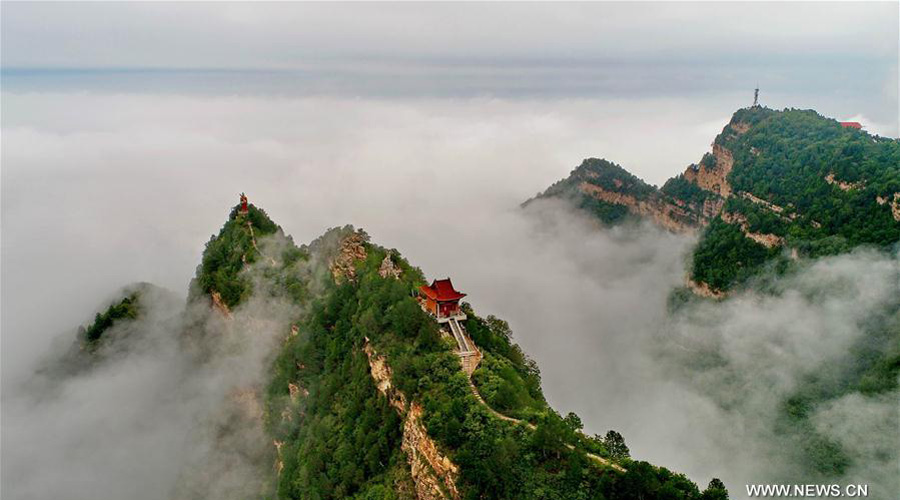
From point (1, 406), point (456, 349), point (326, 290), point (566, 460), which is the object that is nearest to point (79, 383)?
point (1, 406)

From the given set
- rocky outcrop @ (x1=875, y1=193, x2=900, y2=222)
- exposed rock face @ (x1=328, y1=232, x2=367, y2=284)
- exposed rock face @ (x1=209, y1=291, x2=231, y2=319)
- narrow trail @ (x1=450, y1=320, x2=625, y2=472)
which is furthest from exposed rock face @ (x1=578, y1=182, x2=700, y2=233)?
exposed rock face @ (x1=209, y1=291, x2=231, y2=319)

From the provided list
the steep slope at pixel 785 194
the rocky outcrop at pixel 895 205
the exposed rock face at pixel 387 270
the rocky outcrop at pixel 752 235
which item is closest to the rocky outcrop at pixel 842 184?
the steep slope at pixel 785 194

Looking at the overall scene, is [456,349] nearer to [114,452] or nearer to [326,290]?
[326,290]

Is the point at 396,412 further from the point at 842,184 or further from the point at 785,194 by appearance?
the point at 785,194

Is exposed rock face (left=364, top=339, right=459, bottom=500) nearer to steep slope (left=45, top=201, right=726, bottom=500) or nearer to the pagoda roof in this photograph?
steep slope (left=45, top=201, right=726, bottom=500)

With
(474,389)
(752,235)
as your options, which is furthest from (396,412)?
(752,235)

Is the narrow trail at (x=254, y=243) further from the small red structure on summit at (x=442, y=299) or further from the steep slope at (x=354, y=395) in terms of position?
the small red structure on summit at (x=442, y=299)
